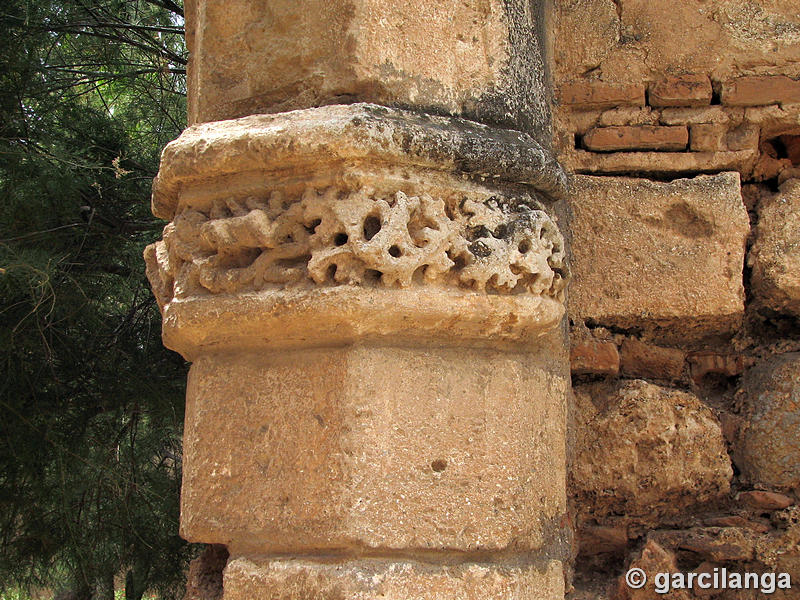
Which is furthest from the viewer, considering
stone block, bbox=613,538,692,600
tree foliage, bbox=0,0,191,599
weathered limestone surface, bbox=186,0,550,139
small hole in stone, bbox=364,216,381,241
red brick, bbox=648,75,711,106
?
tree foliage, bbox=0,0,191,599

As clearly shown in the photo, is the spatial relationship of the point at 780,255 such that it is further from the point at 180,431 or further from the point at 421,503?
the point at 180,431

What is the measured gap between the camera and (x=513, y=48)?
6.22ft

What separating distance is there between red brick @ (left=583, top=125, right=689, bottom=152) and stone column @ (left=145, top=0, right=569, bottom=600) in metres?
0.40

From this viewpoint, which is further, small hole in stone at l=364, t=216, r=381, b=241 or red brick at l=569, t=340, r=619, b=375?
red brick at l=569, t=340, r=619, b=375

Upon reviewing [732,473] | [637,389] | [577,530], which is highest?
[637,389]

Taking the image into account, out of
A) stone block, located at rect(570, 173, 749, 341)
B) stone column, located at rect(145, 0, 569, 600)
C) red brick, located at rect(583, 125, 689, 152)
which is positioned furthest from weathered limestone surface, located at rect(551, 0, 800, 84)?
stone column, located at rect(145, 0, 569, 600)

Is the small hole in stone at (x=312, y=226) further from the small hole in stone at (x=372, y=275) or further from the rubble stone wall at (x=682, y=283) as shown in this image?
the rubble stone wall at (x=682, y=283)

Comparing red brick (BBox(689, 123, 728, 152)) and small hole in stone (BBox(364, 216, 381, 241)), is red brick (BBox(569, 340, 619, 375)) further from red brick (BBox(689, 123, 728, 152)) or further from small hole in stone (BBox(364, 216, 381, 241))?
small hole in stone (BBox(364, 216, 381, 241))

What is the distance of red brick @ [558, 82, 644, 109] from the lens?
2.18m

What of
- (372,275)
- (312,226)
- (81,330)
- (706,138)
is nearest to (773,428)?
(706,138)

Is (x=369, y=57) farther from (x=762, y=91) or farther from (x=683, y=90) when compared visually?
(x=762, y=91)

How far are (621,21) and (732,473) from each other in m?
1.13

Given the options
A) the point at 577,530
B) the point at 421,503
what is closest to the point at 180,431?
the point at 577,530

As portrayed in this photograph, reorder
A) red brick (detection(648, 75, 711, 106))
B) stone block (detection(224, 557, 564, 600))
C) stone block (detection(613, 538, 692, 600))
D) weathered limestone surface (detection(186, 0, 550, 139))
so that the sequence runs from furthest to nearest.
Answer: red brick (detection(648, 75, 711, 106)) → stone block (detection(613, 538, 692, 600)) → weathered limestone surface (detection(186, 0, 550, 139)) → stone block (detection(224, 557, 564, 600))
